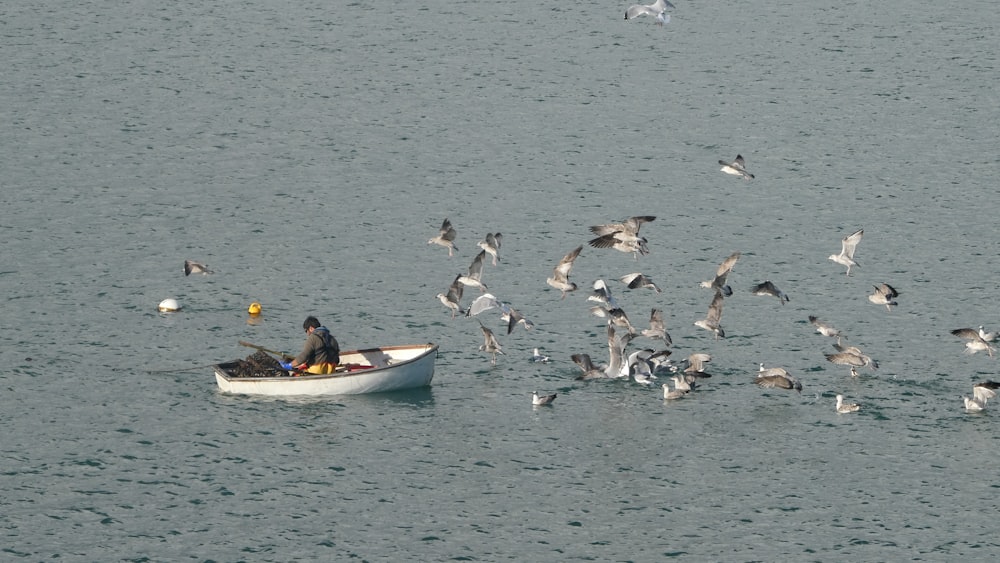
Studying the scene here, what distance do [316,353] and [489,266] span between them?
12657 millimetres

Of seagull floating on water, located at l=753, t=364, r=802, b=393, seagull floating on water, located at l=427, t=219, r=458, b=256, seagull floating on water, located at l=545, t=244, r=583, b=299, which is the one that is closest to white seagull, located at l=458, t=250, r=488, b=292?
seagull floating on water, located at l=545, t=244, r=583, b=299

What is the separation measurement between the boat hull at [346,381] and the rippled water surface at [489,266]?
1.43 feet

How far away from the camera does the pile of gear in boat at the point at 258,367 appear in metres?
46.6

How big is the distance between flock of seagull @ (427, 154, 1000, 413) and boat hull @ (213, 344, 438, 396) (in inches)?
112

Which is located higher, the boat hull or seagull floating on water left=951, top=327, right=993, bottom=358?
seagull floating on water left=951, top=327, right=993, bottom=358

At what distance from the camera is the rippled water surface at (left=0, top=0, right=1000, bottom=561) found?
39.8 m

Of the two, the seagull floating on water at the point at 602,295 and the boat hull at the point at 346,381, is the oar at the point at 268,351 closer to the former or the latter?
the boat hull at the point at 346,381

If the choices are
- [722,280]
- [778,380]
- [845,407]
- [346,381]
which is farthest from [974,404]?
[346,381]

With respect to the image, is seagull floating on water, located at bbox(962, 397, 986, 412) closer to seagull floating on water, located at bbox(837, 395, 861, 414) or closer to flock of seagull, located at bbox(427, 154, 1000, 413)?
flock of seagull, located at bbox(427, 154, 1000, 413)

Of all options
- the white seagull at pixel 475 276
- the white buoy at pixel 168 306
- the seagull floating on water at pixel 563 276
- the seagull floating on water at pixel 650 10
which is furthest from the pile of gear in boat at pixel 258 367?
the seagull floating on water at pixel 650 10

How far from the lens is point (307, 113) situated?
7600 centimetres

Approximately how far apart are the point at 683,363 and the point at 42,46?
48.9 m

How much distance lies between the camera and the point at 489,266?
5781 centimetres

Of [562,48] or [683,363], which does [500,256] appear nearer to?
[683,363]
